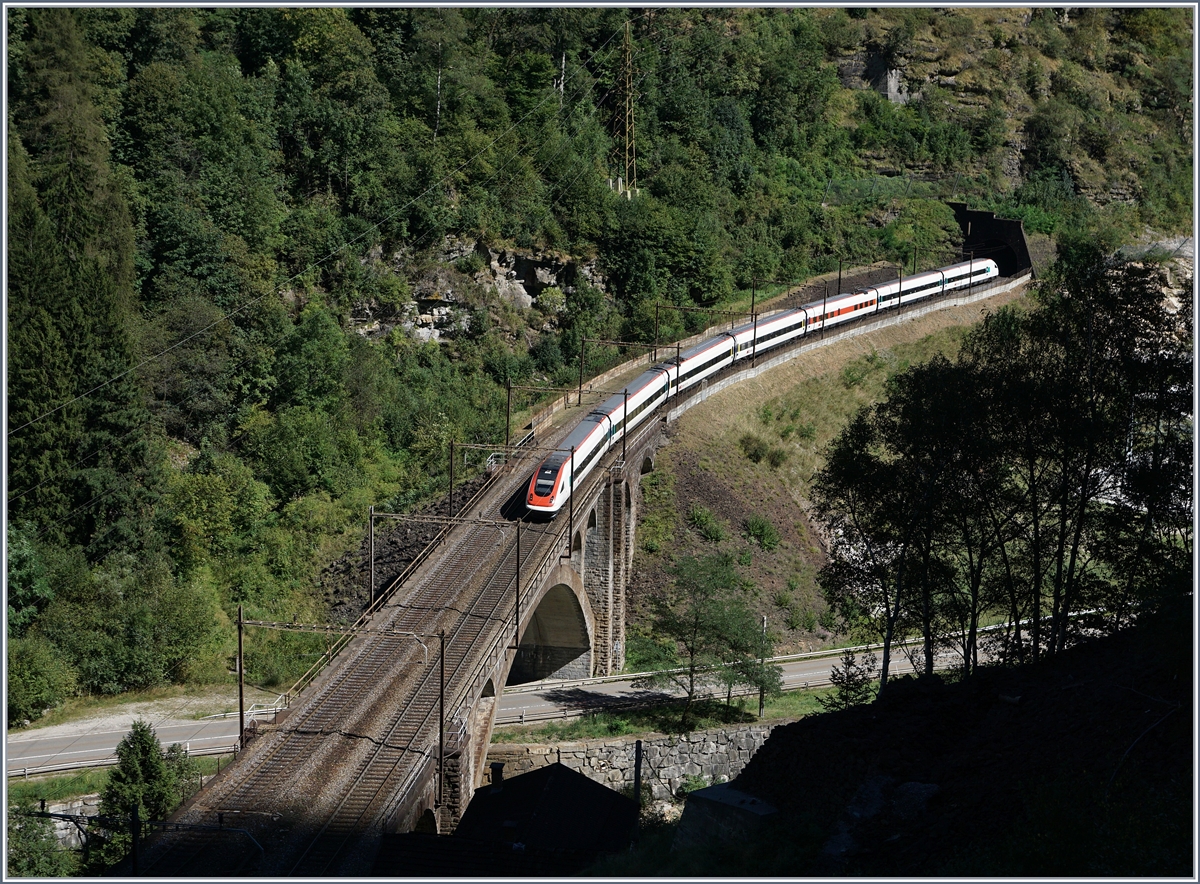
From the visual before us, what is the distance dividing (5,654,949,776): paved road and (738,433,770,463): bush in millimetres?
13401

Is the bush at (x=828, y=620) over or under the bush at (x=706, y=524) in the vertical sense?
under

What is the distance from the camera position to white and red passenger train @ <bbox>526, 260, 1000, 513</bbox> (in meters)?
45.3

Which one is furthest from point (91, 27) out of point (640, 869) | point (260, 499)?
point (640, 869)

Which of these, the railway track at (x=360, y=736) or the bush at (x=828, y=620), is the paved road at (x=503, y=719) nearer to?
the bush at (x=828, y=620)

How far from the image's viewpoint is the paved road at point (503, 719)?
3797 centimetres

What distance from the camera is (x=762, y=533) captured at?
191 ft

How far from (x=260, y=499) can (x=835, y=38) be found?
229ft

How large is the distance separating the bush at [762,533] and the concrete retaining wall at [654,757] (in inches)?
622

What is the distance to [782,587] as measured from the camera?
184ft

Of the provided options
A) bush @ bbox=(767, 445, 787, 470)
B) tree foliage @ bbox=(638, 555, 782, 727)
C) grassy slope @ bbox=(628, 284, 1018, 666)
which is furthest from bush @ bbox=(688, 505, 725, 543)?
bush @ bbox=(767, 445, 787, 470)

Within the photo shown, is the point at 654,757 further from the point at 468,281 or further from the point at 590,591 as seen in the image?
the point at 468,281

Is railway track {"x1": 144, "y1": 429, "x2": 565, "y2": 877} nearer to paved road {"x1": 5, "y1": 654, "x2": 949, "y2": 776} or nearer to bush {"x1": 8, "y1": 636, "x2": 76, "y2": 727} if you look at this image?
paved road {"x1": 5, "y1": 654, "x2": 949, "y2": 776}

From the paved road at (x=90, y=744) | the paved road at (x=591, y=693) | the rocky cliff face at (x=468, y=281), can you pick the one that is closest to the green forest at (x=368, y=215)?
the rocky cliff face at (x=468, y=281)

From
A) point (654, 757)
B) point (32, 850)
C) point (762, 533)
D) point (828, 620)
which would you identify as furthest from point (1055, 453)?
point (32, 850)
